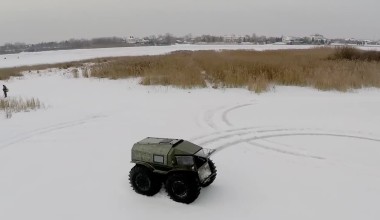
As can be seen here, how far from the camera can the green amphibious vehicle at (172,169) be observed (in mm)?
4434

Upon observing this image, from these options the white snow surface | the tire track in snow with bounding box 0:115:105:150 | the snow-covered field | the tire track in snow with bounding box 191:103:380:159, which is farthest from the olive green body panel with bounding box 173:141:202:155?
the white snow surface

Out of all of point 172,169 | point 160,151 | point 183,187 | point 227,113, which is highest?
point 160,151

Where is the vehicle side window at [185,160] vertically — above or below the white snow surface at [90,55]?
below

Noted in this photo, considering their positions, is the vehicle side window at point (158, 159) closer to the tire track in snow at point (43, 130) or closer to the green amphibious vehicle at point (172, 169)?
the green amphibious vehicle at point (172, 169)

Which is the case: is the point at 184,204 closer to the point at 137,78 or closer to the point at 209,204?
the point at 209,204

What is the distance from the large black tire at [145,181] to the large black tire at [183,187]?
22 centimetres

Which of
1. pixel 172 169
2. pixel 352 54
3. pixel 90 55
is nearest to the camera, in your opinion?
pixel 172 169

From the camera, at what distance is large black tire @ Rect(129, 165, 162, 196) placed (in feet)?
15.4

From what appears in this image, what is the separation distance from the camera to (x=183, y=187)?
4.45m

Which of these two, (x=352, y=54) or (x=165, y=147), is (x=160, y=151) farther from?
(x=352, y=54)


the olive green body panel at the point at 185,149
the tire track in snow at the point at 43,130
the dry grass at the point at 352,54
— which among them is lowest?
the tire track in snow at the point at 43,130

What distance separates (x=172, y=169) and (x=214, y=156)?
6.66 ft

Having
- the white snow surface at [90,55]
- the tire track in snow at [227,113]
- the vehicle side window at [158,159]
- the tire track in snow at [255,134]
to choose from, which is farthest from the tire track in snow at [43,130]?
the white snow surface at [90,55]

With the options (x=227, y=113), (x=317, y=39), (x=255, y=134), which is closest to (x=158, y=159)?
(x=255, y=134)
